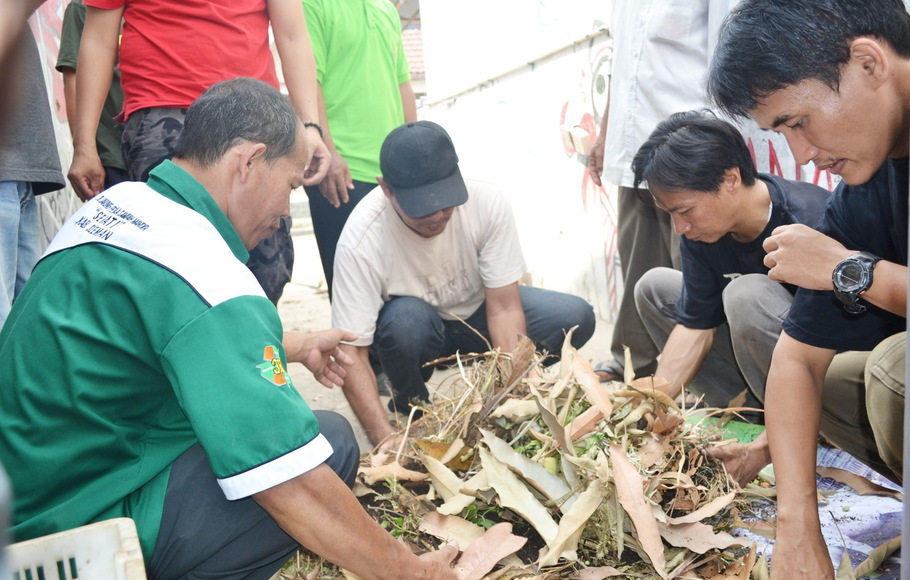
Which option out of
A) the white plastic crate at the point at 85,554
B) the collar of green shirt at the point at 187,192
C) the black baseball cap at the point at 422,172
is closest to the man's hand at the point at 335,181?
the black baseball cap at the point at 422,172

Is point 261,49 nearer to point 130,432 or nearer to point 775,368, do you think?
point 130,432

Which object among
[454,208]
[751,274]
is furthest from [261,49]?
Result: [751,274]

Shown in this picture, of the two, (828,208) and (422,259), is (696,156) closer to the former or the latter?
(828,208)

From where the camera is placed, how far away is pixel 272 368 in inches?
55.9

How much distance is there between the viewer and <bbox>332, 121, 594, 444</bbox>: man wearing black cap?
2.99 meters

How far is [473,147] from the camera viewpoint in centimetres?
805

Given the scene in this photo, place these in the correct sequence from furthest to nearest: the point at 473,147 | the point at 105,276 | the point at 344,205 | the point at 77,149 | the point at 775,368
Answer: the point at 473,147 < the point at 344,205 < the point at 77,149 < the point at 775,368 < the point at 105,276

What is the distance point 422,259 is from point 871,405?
6.02ft

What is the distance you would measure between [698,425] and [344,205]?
6.22 ft

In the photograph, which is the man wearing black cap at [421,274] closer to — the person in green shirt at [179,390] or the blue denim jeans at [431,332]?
the blue denim jeans at [431,332]

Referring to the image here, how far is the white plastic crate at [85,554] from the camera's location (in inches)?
50.4

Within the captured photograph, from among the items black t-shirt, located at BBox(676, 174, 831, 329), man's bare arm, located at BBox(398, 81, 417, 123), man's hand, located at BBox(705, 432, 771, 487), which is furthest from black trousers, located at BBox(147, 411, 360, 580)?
man's bare arm, located at BBox(398, 81, 417, 123)

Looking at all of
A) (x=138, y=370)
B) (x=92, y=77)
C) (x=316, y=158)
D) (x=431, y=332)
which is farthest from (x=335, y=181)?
(x=138, y=370)

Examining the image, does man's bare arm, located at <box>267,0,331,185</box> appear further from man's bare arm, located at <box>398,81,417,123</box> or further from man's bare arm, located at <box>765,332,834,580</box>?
man's bare arm, located at <box>765,332,834,580</box>
